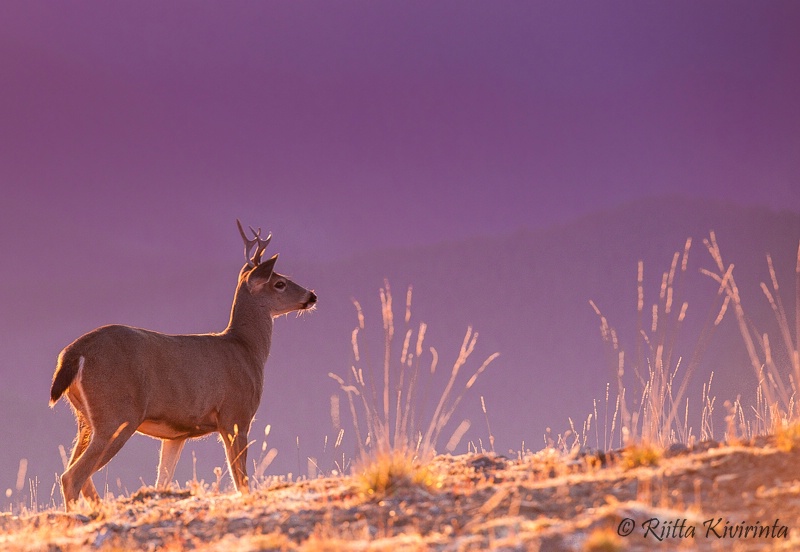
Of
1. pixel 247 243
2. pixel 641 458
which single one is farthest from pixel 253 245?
pixel 641 458

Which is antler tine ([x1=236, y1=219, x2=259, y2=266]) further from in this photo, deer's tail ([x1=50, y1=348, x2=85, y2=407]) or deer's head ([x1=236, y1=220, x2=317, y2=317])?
deer's tail ([x1=50, y1=348, x2=85, y2=407])

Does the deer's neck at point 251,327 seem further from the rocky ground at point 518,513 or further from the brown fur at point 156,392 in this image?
the rocky ground at point 518,513

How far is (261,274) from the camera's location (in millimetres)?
13719

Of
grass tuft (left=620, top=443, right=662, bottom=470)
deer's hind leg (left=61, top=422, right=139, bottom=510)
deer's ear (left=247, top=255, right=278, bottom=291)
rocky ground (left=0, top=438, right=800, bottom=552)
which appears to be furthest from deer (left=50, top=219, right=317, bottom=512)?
grass tuft (left=620, top=443, right=662, bottom=470)

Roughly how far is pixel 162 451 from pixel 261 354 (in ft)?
6.64

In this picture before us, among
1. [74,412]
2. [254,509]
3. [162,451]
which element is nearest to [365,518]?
[254,509]

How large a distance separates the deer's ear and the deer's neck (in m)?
0.24

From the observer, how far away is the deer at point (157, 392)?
10484mm

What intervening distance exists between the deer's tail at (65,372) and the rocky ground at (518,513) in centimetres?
253

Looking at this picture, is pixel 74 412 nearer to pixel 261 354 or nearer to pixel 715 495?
pixel 261 354

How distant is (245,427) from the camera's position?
39.2ft

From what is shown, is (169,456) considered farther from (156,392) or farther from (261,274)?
(261,274)

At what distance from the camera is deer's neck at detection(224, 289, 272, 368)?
1324cm

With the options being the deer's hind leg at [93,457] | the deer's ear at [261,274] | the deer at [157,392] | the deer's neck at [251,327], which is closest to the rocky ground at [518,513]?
the deer's hind leg at [93,457]
